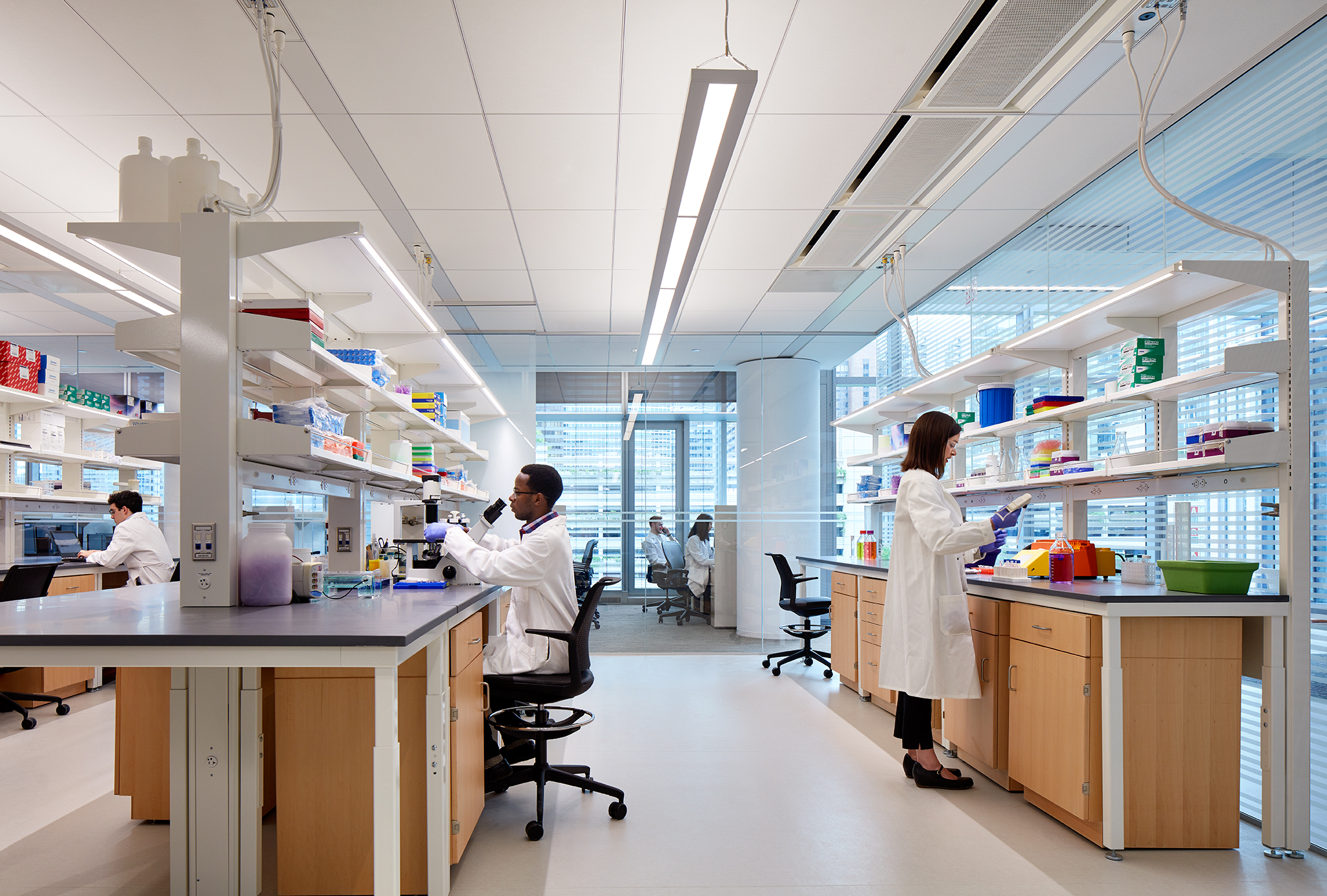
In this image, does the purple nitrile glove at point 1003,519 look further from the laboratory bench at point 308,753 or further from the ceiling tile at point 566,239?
the ceiling tile at point 566,239

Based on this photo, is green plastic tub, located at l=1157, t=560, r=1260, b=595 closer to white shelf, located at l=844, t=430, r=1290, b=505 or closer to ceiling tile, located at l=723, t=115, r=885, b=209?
white shelf, located at l=844, t=430, r=1290, b=505

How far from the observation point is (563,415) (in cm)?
762

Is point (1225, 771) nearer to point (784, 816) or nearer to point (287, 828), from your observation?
point (784, 816)

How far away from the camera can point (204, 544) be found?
8.19 feet

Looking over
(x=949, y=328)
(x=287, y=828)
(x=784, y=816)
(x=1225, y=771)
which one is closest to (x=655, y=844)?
(x=784, y=816)

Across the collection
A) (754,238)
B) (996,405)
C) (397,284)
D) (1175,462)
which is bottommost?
(1175,462)

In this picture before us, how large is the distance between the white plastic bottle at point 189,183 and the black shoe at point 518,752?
7.85 feet

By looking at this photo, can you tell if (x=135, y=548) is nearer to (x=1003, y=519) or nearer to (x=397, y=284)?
(x=397, y=284)

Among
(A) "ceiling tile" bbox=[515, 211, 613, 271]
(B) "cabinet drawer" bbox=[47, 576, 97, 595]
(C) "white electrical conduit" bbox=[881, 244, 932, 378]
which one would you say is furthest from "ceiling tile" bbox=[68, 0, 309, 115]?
(C) "white electrical conduit" bbox=[881, 244, 932, 378]

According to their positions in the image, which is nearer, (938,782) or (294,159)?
(938,782)

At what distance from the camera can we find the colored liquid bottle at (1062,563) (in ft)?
11.2

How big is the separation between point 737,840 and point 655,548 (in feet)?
14.6

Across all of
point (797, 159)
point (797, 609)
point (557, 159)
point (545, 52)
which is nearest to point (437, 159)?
point (557, 159)

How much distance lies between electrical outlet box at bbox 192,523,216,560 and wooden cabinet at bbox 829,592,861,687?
389cm
